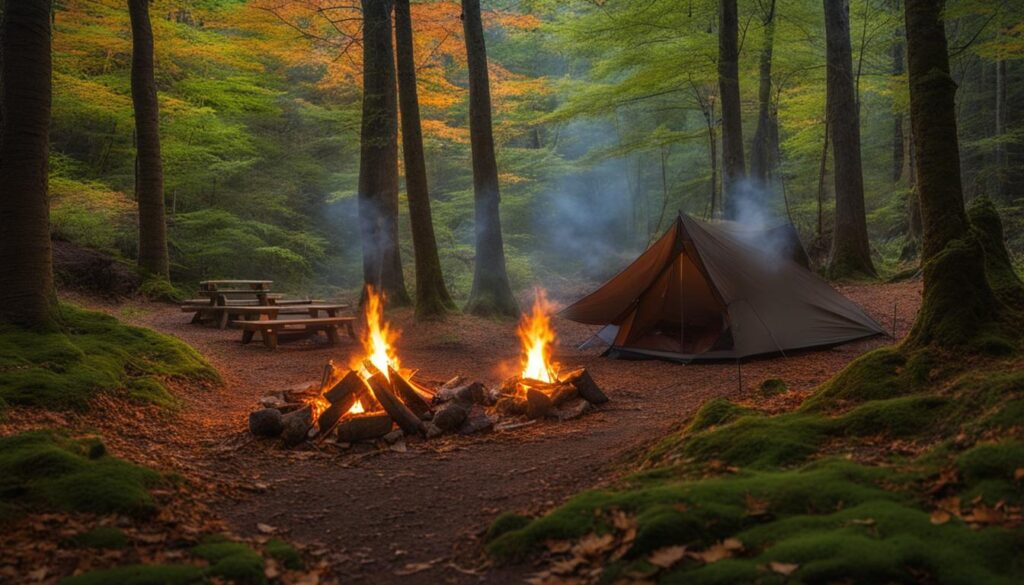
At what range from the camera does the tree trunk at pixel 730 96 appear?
13477 mm

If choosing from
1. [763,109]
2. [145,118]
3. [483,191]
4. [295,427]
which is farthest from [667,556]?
[763,109]

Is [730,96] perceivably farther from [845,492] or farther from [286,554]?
[286,554]

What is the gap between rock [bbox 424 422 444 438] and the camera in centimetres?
613

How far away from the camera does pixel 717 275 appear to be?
9.09m

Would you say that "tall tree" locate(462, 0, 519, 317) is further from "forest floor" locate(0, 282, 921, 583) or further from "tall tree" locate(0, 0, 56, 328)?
"tall tree" locate(0, 0, 56, 328)

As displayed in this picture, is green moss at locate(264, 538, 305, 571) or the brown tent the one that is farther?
the brown tent

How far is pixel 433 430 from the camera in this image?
6156mm

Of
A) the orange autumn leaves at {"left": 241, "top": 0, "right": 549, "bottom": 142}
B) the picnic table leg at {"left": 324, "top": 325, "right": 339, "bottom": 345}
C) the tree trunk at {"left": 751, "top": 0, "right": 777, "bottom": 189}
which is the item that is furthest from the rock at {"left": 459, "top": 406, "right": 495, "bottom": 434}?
the tree trunk at {"left": 751, "top": 0, "right": 777, "bottom": 189}

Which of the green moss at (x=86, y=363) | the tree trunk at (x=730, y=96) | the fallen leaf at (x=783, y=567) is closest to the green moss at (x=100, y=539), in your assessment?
the green moss at (x=86, y=363)

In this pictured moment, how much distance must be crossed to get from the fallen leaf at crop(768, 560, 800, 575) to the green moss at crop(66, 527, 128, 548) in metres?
2.94

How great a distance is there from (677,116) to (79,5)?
18.3 m

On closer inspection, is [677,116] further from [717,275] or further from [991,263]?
[991,263]

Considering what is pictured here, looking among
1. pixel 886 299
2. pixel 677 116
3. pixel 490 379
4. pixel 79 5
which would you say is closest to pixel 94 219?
pixel 79 5

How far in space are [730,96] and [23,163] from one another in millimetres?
11836
